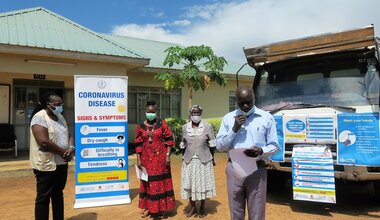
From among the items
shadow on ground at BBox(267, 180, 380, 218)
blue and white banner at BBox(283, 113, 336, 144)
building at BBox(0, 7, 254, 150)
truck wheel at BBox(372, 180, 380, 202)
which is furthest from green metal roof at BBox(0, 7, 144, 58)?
truck wheel at BBox(372, 180, 380, 202)

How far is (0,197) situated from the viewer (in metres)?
6.47

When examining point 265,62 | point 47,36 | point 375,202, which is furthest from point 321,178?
point 47,36

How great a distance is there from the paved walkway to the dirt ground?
1.03 metres

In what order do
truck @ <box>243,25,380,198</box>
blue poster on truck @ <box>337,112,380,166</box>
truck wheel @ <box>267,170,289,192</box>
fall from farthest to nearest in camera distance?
truck wheel @ <box>267,170,289,192</box> → truck @ <box>243,25,380,198</box> → blue poster on truck @ <box>337,112,380,166</box>

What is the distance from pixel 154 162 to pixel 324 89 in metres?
2.81

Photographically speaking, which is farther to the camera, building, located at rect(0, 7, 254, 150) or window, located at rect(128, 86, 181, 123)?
window, located at rect(128, 86, 181, 123)

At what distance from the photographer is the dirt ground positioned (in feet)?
17.1

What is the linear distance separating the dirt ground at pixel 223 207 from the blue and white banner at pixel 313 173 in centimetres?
33

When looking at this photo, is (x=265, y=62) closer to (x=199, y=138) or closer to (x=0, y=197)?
(x=199, y=138)

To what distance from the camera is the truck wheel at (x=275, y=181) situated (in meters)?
6.41

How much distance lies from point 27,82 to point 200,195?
8102 mm

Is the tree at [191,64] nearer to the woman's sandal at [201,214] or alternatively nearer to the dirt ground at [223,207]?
the dirt ground at [223,207]

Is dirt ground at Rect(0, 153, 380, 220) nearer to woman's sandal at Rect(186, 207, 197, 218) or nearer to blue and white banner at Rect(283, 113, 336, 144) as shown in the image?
woman's sandal at Rect(186, 207, 197, 218)

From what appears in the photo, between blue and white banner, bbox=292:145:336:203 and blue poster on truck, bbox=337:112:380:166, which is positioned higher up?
blue poster on truck, bbox=337:112:380:166
